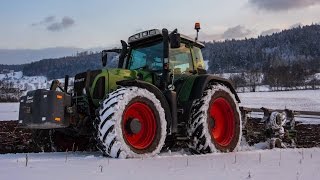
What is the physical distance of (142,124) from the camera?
7.83 meters

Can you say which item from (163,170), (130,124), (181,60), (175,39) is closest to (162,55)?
(181,60)

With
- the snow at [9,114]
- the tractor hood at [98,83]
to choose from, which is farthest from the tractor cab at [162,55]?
the snow at [9,114]

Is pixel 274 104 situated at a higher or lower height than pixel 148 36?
lower

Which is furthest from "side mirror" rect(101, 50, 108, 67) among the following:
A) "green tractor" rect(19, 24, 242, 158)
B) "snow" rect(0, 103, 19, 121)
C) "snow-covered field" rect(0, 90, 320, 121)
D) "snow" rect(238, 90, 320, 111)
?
"snow" rect(238, 90, 320, 111)

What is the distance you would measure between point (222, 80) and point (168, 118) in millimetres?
2198

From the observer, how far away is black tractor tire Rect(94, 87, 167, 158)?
682 centimetres

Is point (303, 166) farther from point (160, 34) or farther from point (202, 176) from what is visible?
point (160, 34)

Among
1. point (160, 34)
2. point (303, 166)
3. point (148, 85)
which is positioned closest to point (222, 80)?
point (160, 34)

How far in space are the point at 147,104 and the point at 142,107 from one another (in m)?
0.12

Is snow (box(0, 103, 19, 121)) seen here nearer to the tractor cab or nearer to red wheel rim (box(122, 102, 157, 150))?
the tractor cab

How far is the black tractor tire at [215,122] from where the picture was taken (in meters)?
8.38

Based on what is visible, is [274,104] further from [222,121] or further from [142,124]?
[142,124]

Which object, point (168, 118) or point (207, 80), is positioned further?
point (207, 80)

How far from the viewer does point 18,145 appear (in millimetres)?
10914
